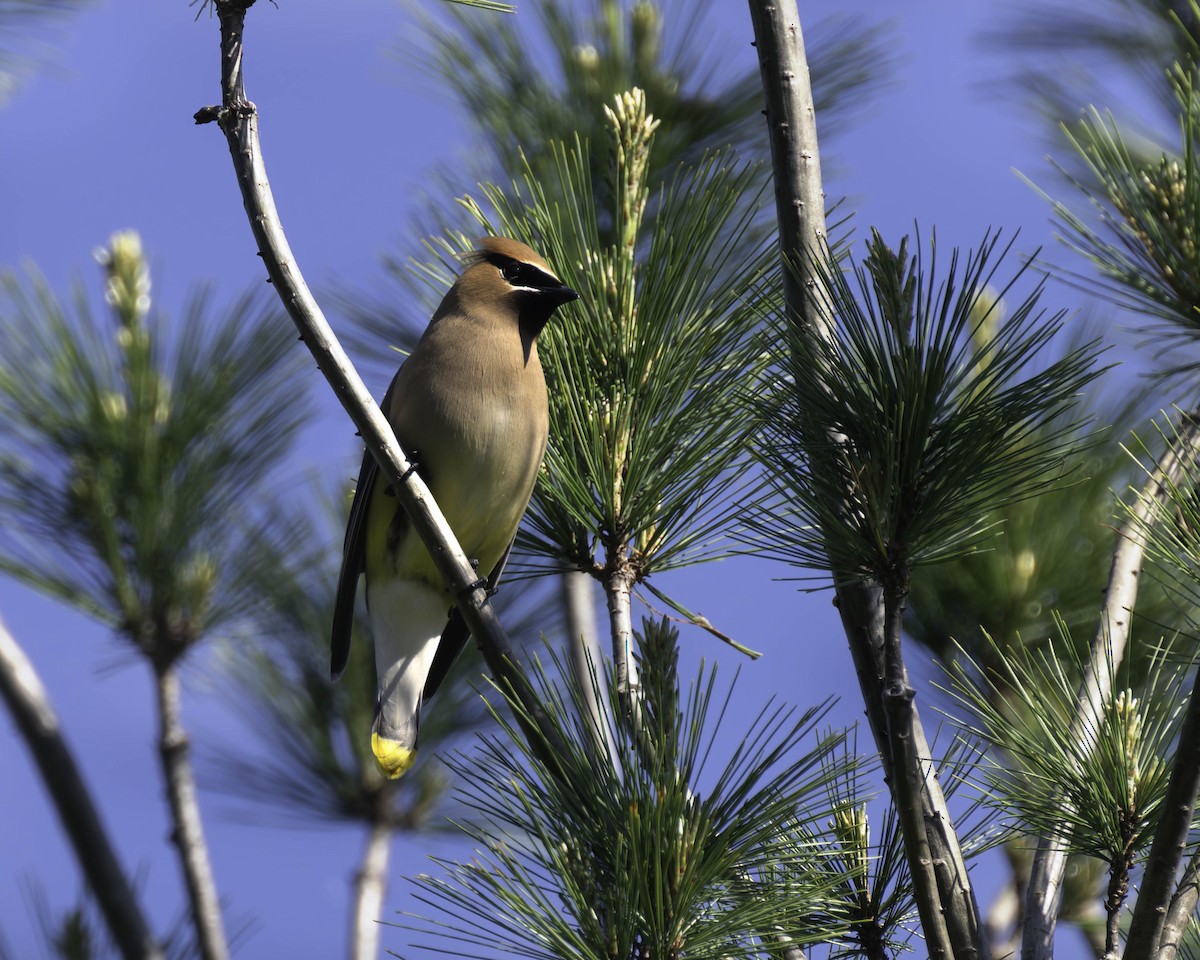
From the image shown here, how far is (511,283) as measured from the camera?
3326 mm

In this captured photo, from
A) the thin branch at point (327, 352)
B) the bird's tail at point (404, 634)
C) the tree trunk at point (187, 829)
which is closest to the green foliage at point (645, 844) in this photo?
the thin branch at point (327, 352)

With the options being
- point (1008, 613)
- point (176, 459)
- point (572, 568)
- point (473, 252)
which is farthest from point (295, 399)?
point (1008, 613)

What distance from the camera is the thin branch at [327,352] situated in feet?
6.98

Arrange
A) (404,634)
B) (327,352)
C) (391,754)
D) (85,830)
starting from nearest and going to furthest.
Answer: (85,830)
(327,352)
(391,754)
(404,634)

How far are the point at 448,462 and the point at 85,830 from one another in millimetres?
1857

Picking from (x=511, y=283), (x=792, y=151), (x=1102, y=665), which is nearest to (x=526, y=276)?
(x=511, y=283)

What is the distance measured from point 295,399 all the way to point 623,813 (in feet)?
7.12

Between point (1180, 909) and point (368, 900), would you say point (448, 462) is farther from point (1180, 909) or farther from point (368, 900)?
point (1180, 909)

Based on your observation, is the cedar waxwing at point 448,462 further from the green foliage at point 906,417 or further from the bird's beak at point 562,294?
the green foliage at point 906,417

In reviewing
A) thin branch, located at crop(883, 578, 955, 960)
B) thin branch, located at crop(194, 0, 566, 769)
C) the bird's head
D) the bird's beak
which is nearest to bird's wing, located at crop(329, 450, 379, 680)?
the bird's head

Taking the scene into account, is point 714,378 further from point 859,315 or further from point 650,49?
point 650,49

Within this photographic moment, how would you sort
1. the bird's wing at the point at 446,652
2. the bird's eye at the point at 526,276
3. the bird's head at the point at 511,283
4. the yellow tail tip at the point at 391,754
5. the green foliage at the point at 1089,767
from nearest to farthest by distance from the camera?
the green foliage at the point at 1089,767 → the bird's eye at the point at 526,276 → the bird's head at the point at 511,283 → the yellow tail tip at the point at 391,754 → the bird's wing at the point at 446,652

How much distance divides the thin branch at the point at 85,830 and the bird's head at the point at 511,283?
4.88ft

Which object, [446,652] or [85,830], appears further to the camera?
[446,652]
